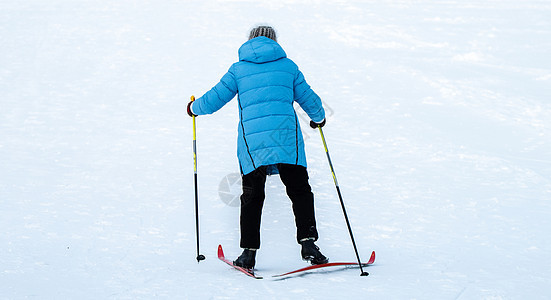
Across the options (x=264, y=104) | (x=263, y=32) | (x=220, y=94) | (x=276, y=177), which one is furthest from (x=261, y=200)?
(x=276, y=177)

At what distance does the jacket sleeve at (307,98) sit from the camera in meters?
3.49

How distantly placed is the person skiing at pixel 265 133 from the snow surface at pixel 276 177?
0.88 ft

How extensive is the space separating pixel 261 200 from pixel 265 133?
42 cm

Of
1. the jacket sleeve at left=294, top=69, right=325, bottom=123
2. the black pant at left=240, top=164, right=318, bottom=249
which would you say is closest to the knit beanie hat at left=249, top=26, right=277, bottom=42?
the jacket sleeve at left=294, top=69, right=325, bottom=123

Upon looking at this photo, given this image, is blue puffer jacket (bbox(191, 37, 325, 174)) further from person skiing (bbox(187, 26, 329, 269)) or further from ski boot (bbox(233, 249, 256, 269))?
ski boot (bbox(233, 249, 256, 269))

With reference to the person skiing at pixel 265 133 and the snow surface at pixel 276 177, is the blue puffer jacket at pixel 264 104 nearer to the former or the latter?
the person skiing at pixel 265 133

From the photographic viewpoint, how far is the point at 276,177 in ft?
17.6

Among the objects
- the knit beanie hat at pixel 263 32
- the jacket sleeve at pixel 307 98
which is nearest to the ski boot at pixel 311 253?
the jacket sleeve at pixel 307 98

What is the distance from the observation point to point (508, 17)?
11586mm

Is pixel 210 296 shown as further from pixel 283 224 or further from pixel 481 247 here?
pixel 481 247

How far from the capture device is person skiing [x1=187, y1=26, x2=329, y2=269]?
333 centimetres

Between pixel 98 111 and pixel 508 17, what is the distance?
28.3 ft

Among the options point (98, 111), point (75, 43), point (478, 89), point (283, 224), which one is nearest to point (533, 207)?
point (283, 224)

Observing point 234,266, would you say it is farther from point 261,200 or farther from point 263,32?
point 263,32
